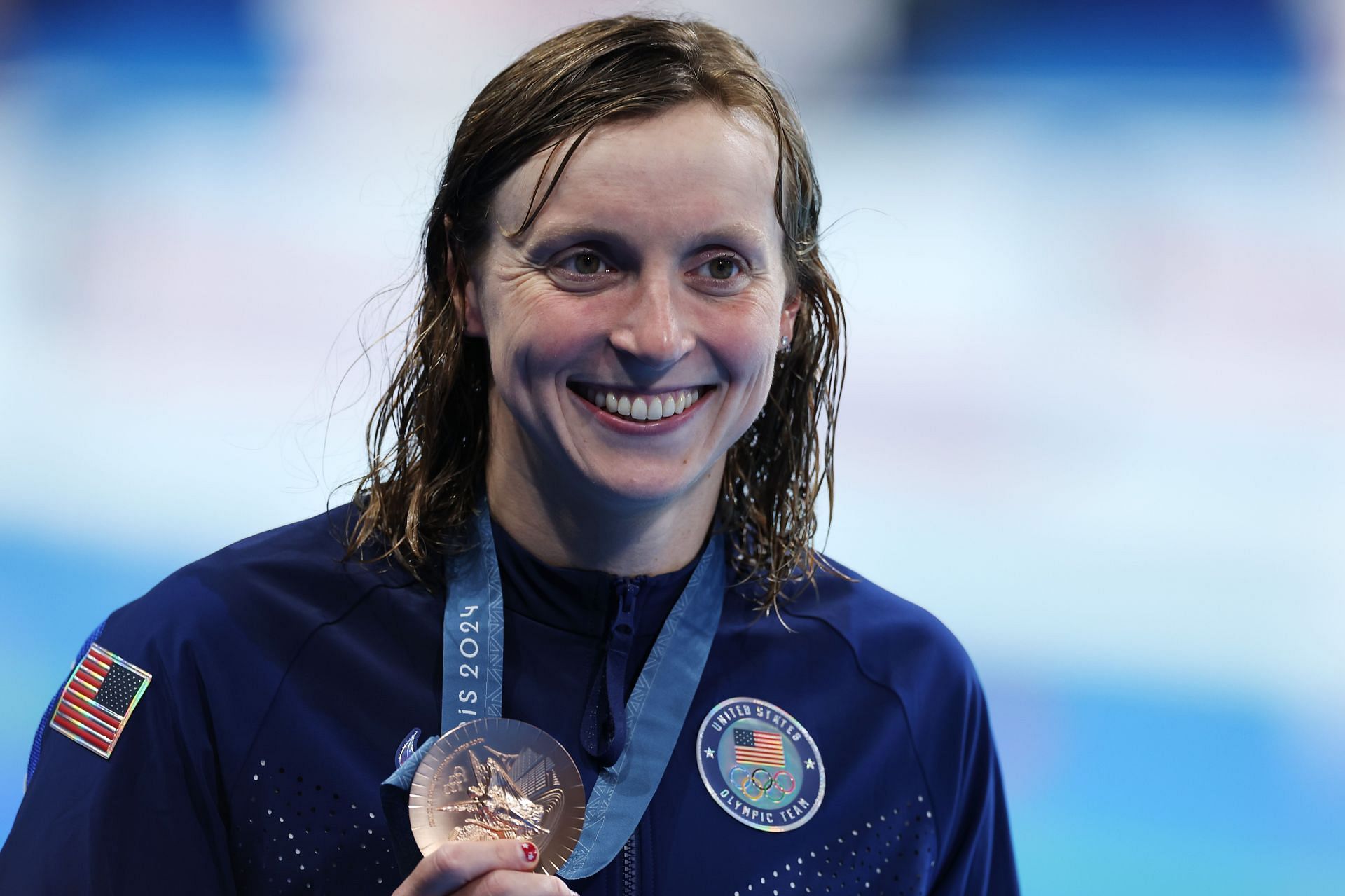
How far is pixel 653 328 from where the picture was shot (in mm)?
1521

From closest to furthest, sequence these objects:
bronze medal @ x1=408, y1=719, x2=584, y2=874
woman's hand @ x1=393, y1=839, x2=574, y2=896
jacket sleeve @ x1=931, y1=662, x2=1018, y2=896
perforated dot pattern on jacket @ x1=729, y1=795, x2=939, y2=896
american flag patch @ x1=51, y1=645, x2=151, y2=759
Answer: woman's hand @ x1=393, y1=839, x2=574, y2=896, bronze medal @ x1=408, y1=719, x2=584, y2=874, american flag patch @ x1=51, y1=645, x2=151, y2=759, perforated dot pattern on jacket @ x1=729, y1=795, x2=939, y2=896, jacket sleeve @ x1=931, y1=662, x2=1018, y2=896

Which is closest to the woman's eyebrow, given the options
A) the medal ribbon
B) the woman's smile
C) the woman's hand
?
the woman's smile

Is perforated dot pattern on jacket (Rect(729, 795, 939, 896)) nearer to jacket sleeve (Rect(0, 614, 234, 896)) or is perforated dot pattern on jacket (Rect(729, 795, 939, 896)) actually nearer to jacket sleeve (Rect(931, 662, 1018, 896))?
jacket sleeve (Rect(931, 662, 1018, 896))

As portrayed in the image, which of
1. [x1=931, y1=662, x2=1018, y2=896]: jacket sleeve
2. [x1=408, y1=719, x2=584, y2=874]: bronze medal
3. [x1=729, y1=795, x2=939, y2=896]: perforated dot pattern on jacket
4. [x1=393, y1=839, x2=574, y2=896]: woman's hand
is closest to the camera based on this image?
[x1=393, y1=839, x2=574, y2=896]: woman's hand

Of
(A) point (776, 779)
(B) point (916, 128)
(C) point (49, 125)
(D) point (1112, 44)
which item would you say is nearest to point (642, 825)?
(A) point (776, 779)

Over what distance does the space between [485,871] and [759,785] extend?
1.62 ft

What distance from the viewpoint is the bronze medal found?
1.39 meters

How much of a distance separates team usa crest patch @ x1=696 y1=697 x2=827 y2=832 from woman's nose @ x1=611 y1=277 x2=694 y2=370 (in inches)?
19.5

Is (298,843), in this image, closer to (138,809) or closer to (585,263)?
(138,809)

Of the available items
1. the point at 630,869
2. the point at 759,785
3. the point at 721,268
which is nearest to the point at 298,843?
the point at 630,869

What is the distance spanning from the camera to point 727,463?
2.00 metres

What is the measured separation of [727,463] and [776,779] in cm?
51

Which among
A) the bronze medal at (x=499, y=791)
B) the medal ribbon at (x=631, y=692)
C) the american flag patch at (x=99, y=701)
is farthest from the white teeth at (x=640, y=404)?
the american flag patch at (x=99, y=701)

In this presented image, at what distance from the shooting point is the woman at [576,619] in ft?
4.99
